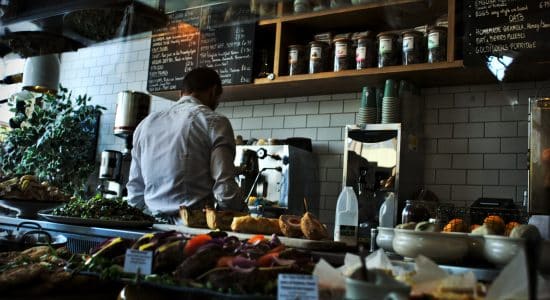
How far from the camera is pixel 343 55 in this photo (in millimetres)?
4188

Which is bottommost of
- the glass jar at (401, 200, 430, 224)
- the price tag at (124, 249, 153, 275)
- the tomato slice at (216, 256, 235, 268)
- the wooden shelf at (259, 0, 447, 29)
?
the price tag at (124, 249, 153, 275)

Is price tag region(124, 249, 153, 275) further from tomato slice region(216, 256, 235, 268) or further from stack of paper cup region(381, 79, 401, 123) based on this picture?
stack of paper cup region(381, 79, 401, 123)

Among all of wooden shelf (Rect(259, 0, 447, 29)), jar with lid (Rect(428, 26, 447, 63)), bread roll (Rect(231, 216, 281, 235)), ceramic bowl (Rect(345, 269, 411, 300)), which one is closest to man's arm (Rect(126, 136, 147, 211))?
bread roll (Rect(231, 216, 281, 235))

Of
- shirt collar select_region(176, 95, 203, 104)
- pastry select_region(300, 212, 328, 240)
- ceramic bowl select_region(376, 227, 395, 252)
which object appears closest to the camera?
ceramic bowl select_region(376, 227, 395, 252)

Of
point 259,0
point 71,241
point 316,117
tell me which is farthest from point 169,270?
point 316,117

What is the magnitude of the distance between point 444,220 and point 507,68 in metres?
1.87

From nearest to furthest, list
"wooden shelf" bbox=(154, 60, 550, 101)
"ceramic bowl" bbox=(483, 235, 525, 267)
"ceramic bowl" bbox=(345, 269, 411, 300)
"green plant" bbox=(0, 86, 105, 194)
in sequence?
"ceramic bowl" bbox=(345, 269, 411, 300), "ceramic bowl" bbox=(483, 235, 525, 267), "wooden shelf" bbox=(154, 60, 550, 101), "green plant" bbox=(0, 86, 105, 194)

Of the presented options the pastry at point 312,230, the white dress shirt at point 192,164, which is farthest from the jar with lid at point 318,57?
the pastry at point 312,230

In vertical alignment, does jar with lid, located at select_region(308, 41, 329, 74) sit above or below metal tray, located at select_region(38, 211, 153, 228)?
above

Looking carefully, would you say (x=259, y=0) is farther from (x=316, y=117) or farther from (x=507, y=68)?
(x=316, y=117)

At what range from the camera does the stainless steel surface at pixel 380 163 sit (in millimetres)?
3842

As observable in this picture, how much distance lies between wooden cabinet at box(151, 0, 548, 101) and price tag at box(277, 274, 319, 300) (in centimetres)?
264

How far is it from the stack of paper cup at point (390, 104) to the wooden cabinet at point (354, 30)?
9 centimetres

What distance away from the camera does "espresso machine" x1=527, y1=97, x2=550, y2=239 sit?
3236 mm
